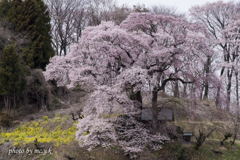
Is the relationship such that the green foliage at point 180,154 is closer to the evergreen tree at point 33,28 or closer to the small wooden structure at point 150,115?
the small wooden structure at point 150,115

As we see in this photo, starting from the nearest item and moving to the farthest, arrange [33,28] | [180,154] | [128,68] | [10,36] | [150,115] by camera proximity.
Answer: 1. [180,154]
2. [128,68]
3. [150,115]
4. [10,36]
5. [33,28]

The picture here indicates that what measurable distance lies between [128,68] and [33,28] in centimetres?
1044

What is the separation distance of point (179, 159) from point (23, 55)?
12123 millimetres

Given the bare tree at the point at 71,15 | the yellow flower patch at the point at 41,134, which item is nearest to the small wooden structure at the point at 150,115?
the yellow flower patch at the point at 41,134

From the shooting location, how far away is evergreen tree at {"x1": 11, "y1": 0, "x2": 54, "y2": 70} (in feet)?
53.7

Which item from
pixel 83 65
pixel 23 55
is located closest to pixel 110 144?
pixel 83 65

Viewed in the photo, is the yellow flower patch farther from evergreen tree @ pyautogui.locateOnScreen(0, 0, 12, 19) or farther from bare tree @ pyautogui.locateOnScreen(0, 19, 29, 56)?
evergreen tree @ pyautogui.locateOnScreen(0, 0, 12, 19)

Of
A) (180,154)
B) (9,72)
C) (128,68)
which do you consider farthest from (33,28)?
(180,154)

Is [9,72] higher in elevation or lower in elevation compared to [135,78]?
higher

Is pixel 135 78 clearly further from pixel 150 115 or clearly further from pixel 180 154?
pixel 180 154

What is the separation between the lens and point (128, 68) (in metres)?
9.40

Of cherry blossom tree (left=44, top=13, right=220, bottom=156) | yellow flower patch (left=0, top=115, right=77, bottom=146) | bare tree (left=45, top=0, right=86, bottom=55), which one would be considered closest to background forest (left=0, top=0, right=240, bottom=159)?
cherry blossom tree (left=44, top=13, right=220, bottom=156)

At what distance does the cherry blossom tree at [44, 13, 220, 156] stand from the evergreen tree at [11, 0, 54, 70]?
6.50m

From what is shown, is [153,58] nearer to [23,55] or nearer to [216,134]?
[216,134]
